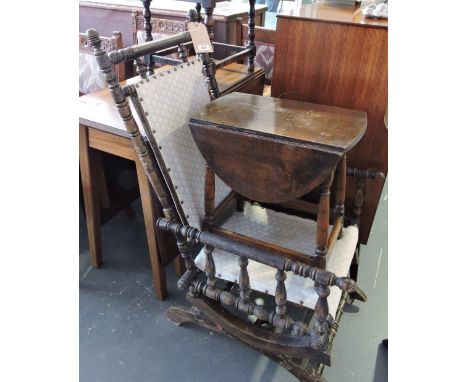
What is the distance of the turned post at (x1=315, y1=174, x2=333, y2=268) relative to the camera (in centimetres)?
97

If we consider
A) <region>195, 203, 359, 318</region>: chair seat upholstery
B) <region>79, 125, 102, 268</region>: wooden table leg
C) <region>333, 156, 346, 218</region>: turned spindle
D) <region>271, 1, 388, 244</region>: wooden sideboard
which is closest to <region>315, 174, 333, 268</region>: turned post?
<region>195, 203, 359, 318</region>: chair seat upholstery

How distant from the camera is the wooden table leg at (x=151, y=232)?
135 cm

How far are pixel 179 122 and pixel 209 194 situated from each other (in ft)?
0.84

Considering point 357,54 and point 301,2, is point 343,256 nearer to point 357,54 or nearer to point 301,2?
point 357,54

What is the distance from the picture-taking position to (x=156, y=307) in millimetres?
1613

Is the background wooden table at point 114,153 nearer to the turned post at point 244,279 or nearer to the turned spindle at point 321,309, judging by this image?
the turned post at point 244,279

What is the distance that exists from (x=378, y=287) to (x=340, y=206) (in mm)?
691

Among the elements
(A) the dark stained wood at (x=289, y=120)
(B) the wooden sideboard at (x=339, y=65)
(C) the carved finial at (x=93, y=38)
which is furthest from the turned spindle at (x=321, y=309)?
(C) the carved finial at (x=93, y=38)

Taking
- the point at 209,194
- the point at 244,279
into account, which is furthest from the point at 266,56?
the point at 244,279

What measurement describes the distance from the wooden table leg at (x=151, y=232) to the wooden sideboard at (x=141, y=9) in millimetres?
1286

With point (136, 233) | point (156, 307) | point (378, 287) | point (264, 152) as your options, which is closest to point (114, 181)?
point (136, 233)

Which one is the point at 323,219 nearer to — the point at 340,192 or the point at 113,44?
the point at 340,192

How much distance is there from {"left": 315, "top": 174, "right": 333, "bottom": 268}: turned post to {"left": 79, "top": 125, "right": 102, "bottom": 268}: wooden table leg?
97 cm

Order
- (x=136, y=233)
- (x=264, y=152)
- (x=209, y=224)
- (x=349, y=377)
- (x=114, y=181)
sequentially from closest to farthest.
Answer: (x=264, y=152) < (x=209, y=224) < (x=349, y=377) < (x=114, y=181) < (x=136, y=233)
